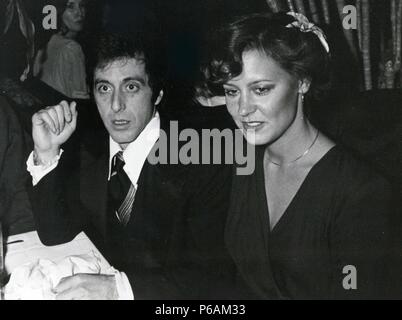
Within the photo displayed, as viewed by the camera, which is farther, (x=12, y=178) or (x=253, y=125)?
(x=12, y=178)

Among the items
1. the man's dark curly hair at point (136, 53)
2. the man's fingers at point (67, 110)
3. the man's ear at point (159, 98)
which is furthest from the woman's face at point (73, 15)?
the man's ear at point (159, 98)

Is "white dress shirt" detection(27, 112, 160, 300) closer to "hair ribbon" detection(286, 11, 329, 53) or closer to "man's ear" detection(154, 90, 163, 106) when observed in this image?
"man's ear" detection(154, 90, 163, 106)

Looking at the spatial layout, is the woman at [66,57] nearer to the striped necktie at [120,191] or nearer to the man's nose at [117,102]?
the man's nose at [117,102]

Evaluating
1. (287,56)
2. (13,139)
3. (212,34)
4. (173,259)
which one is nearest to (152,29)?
(212,34)

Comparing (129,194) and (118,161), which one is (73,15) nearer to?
(118,161)

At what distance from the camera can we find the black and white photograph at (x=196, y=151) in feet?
5.98

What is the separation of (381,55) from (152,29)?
2.71 ft

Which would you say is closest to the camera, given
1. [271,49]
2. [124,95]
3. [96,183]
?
[271,49]

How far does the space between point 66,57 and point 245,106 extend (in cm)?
67

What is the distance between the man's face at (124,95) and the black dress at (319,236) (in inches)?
16.3

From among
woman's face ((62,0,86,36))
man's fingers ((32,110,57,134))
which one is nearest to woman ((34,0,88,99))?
woman's face ((62,0,86,36))

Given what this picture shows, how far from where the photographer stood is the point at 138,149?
1.96m

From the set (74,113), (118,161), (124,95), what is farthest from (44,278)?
(124,95)

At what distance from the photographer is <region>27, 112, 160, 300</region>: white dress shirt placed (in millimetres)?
1896
